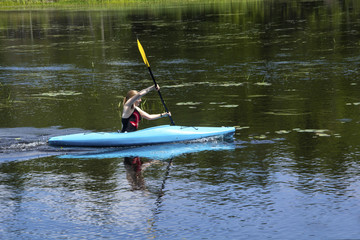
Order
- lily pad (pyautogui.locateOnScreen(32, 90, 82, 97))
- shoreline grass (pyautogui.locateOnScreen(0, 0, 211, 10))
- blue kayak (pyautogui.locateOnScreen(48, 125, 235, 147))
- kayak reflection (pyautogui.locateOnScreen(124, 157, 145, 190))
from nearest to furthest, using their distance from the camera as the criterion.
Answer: kayak reflection (pyautogui.locateOnScreen(124, 157, 145, 190)) < blue kayak (pyautogui.locateOnScreen(48, 125, 235, 147)) < lily pad (pyautogui.locateOnScreen(32, 90, 82, 97)) < shoreline grass (pyautogui.locateOnScreen(0, 0, 211, 10))

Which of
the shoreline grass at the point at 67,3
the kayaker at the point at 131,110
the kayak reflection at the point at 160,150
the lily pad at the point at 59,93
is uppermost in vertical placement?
the shoreline grass at the point at 67,3

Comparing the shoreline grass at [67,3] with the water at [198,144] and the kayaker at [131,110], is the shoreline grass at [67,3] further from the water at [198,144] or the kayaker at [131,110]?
the kayaker at [131,110]

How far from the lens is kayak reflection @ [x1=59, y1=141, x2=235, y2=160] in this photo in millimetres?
11504

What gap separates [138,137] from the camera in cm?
1202

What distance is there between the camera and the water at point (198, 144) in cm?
784

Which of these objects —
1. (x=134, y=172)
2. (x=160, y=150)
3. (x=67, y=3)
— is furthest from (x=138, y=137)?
(x=67, y=3)

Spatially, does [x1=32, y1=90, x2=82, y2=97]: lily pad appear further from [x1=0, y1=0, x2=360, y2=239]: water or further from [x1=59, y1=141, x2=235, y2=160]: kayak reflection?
[x1=59, y1=141, x2=235, y2=160]: kayak reflection

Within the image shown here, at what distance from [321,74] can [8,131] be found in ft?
32.2

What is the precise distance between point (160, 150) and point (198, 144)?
74 centimetres

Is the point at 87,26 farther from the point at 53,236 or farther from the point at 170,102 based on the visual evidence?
the point at 53,236

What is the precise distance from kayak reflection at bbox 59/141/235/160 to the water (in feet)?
0.29

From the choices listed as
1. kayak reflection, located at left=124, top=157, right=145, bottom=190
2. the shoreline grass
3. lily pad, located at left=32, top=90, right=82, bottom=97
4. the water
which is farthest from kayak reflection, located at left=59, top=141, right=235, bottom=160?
the shoreline grass

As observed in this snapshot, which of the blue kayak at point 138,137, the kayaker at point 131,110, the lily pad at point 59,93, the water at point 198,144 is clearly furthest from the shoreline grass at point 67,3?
the blue kayak at point 138,137

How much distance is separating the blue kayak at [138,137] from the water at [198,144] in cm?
19
